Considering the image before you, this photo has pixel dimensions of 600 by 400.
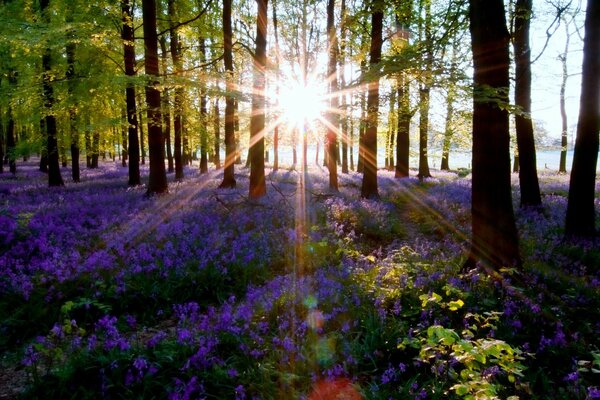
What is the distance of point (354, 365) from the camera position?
13.8ft

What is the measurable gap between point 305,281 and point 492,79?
4624 millimetres

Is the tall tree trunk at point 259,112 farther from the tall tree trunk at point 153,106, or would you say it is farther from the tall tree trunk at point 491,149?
the tall tree trunk at point 491,149

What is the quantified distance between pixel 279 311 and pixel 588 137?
324 inches

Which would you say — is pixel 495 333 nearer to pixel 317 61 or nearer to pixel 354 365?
pixel 354 365

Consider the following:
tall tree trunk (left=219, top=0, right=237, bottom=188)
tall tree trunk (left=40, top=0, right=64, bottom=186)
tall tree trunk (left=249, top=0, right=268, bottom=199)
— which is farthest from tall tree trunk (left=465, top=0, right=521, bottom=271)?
tall tree trunk (left=40, top=0, right=64, bottom=186)

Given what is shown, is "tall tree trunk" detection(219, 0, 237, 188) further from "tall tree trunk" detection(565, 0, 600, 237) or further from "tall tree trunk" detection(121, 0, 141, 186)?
"tall tree trunk" detection(565, 0, 600, 237)

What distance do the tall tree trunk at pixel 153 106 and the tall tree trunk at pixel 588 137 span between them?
38.4ft

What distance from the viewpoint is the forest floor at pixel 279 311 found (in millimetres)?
3893

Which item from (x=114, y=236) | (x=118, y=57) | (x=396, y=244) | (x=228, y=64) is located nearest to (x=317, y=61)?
(x=228, y=64)

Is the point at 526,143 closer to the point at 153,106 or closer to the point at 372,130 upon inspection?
the point at 372,130

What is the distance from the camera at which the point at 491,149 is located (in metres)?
6.54

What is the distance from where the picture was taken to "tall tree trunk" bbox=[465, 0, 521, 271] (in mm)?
6336

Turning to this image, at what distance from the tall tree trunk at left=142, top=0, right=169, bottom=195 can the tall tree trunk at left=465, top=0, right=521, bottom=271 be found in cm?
972

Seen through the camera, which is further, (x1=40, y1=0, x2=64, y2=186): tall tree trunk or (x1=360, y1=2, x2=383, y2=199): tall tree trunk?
(x1=40, y1=0, x2=64, y2=186): tall tree trunk
